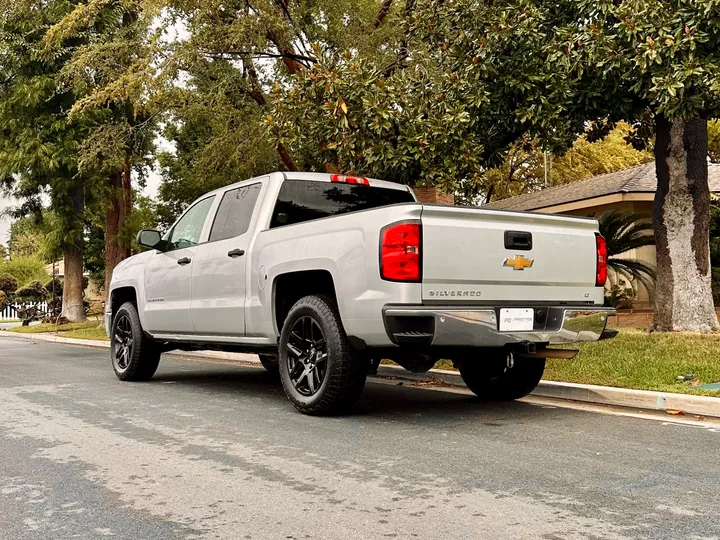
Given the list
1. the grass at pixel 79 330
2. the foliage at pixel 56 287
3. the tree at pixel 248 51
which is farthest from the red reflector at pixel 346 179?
the foliage at pixel 56 287

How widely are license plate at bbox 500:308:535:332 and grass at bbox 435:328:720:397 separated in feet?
6.60

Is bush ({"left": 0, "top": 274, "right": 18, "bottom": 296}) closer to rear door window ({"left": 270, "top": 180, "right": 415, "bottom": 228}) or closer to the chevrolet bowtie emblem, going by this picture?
rear door window ({"left": 270, "top": 180, "right": 415, "bottom": 228})

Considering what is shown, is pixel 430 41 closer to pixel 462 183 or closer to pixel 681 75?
pixel 462 183

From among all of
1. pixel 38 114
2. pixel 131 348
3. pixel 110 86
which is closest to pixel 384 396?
pixel 131 348

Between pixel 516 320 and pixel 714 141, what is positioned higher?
pixel 714 141

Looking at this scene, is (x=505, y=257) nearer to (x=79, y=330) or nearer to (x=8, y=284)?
(x=79, y=330)

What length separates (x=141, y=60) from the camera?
60.2 ft

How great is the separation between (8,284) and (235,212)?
48.4 meters

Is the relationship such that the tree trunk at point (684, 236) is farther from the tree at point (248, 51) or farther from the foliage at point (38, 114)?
the foliage at point (38, 114)

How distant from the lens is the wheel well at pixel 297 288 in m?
7.07

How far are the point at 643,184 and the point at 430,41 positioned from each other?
10.3 m

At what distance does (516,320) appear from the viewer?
6.55 metres

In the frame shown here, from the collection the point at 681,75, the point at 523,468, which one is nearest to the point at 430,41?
the point at 681,75

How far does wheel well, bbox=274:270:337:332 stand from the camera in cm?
707
